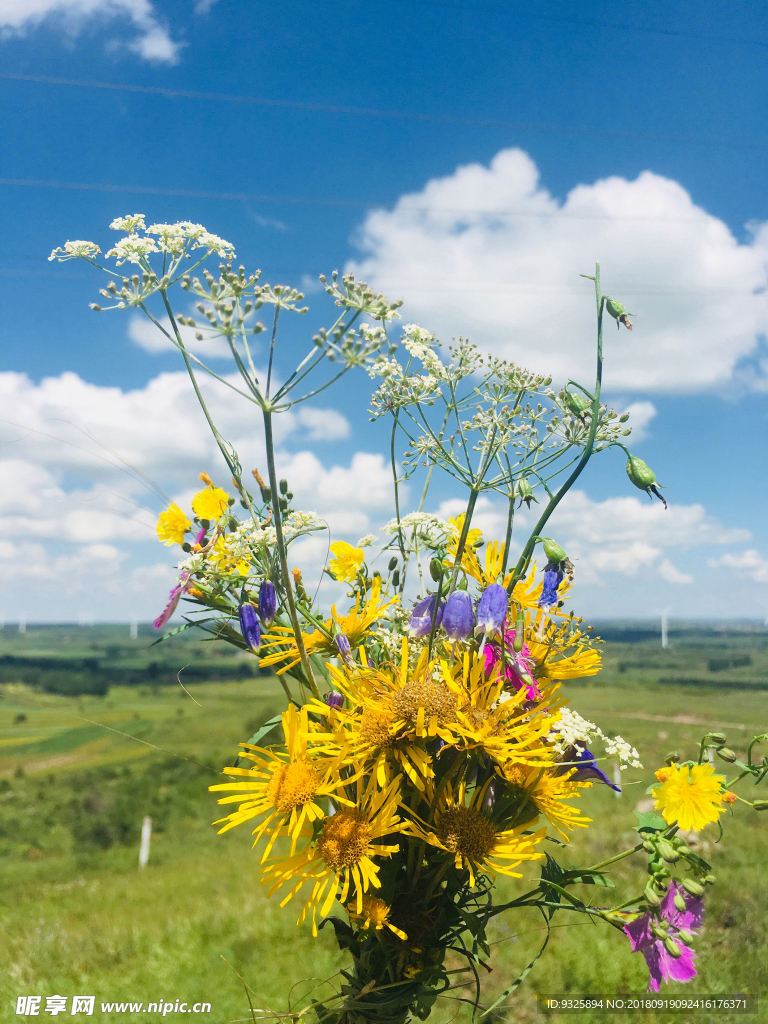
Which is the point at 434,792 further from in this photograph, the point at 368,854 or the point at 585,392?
the point at 585,392

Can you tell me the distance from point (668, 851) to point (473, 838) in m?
0.23

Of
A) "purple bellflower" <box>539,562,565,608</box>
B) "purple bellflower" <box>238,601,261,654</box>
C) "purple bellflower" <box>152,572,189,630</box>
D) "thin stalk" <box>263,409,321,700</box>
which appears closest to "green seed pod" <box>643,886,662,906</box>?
"purple bellflower" <box>539,562,565,608</box>

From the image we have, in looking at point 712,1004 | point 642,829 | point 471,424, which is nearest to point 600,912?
point 642,829

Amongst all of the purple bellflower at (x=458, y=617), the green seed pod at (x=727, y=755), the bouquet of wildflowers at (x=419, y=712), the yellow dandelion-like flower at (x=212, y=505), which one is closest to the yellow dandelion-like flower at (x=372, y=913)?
the bouquet of wildflowers at (x=419, y=712)

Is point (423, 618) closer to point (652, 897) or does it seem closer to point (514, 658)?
point (514, 658)

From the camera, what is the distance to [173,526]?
98 cm

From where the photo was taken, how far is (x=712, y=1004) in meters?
2.26

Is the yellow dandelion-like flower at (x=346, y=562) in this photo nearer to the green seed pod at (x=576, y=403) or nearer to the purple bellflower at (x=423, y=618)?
the purple bellflower at (x=423, y=618)

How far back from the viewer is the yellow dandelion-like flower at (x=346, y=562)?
0.94 metres

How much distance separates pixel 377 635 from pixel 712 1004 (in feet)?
8.23

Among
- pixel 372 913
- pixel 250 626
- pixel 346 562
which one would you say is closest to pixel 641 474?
pixel 346 562

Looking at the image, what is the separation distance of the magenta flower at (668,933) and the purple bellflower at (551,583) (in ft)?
1.33

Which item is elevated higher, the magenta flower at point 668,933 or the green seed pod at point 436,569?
the green seed pod at point 436,569

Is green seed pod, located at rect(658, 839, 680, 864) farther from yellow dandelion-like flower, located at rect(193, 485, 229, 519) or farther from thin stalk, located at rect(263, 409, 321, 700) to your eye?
yellow dandelion-like flower, located at rect(193, 485, 229, 519)
